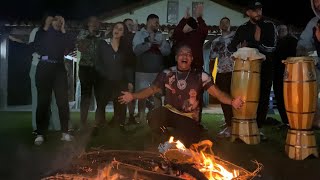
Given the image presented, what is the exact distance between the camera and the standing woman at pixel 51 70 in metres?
5.81

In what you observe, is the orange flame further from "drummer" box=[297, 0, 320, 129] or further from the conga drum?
"drummer" box=[297, 0, 320, 129]

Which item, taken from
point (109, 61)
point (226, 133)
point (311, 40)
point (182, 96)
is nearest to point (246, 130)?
point (226, 133)

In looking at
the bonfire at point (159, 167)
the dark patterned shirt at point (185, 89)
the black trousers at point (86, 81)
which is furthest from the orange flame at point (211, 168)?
the black trousers at point (86, 81)

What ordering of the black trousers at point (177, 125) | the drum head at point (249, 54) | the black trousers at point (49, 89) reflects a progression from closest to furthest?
the black trousers at point (177, 125)
the drum head at point (249, 54)
the black trousers at point (49, 89)

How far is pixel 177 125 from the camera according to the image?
4785mm

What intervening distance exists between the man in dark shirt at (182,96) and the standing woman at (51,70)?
65.2 inches

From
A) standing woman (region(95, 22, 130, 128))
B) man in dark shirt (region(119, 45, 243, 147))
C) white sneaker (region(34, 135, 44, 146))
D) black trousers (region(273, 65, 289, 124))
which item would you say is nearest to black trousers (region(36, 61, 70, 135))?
white sneaker (region(34, 135, 44, 146))

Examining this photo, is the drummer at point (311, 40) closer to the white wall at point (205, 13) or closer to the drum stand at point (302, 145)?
the drum stand at point (302, 145)

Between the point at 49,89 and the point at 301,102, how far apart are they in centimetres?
339

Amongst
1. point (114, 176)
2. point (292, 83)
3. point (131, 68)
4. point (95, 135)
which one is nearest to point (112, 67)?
point (131, 68)

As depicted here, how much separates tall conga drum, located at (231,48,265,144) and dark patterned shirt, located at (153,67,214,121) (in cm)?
80

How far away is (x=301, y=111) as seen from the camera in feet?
15.9

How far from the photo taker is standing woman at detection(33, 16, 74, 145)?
581cm

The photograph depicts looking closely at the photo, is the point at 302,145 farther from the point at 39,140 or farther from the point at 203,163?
the point at 39,140
